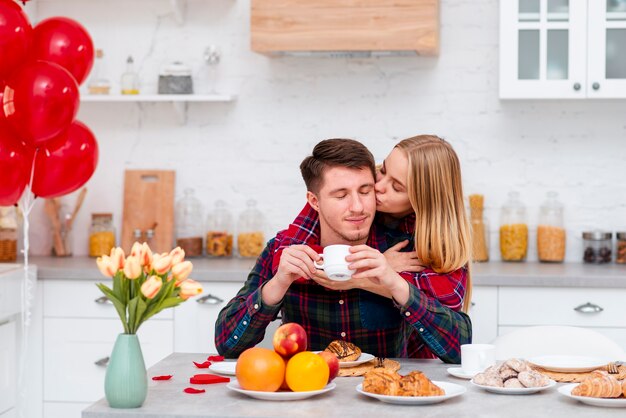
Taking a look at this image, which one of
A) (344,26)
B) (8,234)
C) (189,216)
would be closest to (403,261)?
(344,26)

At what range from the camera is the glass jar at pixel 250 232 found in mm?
4098

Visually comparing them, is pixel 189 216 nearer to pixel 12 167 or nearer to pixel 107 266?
pixel 12 167

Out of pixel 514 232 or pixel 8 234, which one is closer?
pixel 514 232

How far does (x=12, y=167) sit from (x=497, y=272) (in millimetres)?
1786

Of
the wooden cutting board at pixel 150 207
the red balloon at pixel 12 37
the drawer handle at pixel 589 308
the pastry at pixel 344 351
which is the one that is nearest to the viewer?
the pastry at pixel 344 351

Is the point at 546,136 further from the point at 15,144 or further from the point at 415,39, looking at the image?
the point at 15,144

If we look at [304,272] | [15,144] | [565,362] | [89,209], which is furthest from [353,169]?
[89,209]

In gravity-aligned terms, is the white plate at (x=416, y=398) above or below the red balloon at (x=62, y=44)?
below

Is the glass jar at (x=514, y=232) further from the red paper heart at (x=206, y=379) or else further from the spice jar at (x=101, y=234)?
the red paper heart at (x=206, y=379)

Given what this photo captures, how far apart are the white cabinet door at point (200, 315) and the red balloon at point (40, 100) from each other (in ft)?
3.55

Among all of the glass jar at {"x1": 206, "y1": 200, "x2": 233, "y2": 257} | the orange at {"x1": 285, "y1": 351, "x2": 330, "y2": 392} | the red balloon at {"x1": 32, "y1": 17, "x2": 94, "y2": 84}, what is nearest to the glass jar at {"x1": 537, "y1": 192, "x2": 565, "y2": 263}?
the glass jar at {"x1": 206, "y1": 200, "x2": 233, "y2": 257}

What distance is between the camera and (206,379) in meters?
1.92

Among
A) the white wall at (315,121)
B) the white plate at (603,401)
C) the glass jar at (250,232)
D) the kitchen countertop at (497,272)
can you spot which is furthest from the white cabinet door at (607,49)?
the white plate at (603,401)

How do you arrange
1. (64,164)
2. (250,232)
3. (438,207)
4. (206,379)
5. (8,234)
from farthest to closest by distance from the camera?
(250,232)
(8,234)
(64,164)
(438,207)
(206,379)
